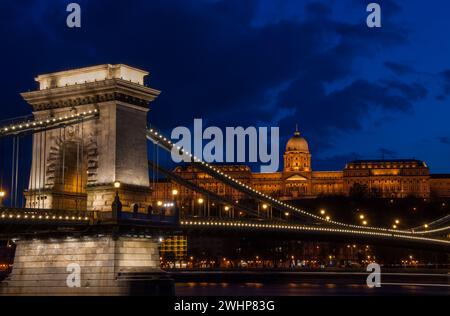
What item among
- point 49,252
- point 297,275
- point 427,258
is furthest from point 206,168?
point 427,258

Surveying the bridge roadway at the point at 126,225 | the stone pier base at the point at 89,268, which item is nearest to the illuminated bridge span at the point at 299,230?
the bridge roadway at the point at 126,225

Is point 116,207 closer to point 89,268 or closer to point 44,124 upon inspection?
point 89,268

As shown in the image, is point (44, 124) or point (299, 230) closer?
point (44, 124)

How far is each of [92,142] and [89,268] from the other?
846 centimetres

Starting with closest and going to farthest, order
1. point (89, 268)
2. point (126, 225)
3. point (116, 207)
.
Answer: point (116, 207)
point (126, 225)
point (89, 268)

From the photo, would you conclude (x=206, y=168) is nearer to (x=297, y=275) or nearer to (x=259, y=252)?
(x=297, y=275)

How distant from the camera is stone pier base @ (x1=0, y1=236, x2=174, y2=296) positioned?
51594 millimetres

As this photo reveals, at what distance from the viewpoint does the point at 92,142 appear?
5656cm

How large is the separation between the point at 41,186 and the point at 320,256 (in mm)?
102268

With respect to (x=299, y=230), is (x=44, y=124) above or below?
above

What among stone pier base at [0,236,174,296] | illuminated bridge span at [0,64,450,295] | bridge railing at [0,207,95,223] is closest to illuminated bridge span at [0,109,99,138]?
illuminated bridge span at [0,64,450,295]

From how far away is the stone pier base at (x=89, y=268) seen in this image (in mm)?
51594

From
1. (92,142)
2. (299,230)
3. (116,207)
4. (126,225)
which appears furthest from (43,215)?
(299,230)

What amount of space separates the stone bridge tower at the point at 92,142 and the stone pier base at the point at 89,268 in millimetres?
2820
